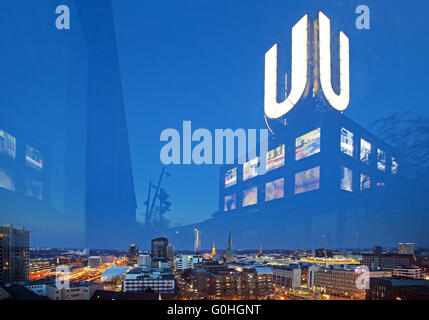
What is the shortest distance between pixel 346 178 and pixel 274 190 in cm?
97

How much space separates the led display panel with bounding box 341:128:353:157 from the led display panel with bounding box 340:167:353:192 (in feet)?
0.70

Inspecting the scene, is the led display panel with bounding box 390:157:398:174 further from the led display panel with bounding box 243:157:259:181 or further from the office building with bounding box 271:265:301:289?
the office building with bounding box 271:265:301:289

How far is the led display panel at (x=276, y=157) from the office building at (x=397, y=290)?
2.85m

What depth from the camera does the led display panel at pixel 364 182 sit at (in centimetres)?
358

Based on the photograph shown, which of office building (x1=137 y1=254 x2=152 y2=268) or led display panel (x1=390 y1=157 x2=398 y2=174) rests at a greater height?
led display panel (x1=390 y1=157 x2=398 y2=174)

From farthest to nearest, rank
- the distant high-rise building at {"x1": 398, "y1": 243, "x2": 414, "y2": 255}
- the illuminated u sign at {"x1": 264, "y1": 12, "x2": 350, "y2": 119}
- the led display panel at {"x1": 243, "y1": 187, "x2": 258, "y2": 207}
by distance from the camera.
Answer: the distant high-rise building at {"x1": 398, "y1": 243, "x2": 414, "y2": 255} → the led display panel at {"x1": 243, "y1": 187, "x2": 258, "y2": 207} → the illuminated u sign at {"x1": 264, "y1": 12, "x2": 350, "y2": 119}

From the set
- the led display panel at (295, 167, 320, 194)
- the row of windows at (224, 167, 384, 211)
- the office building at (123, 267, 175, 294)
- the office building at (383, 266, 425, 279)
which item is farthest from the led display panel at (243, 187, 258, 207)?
the office building at (383, 266, 425, 279)

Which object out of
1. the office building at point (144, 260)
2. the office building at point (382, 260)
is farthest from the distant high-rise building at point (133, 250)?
the office building at point (382, 260)

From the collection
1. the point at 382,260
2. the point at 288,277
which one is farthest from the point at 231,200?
the point at 382,260

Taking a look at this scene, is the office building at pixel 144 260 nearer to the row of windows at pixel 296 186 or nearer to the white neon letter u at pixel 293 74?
the row of windows at pixel 296 186

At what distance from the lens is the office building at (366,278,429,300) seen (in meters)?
3.94

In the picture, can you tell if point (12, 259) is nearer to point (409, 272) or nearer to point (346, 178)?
point (346, 178)

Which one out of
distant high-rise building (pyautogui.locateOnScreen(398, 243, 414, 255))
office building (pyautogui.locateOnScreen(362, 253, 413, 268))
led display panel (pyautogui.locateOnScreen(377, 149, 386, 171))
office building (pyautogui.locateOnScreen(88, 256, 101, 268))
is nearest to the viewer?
led display panel (pyautogui.locateOnScreen(377, 149, 386, 171))
